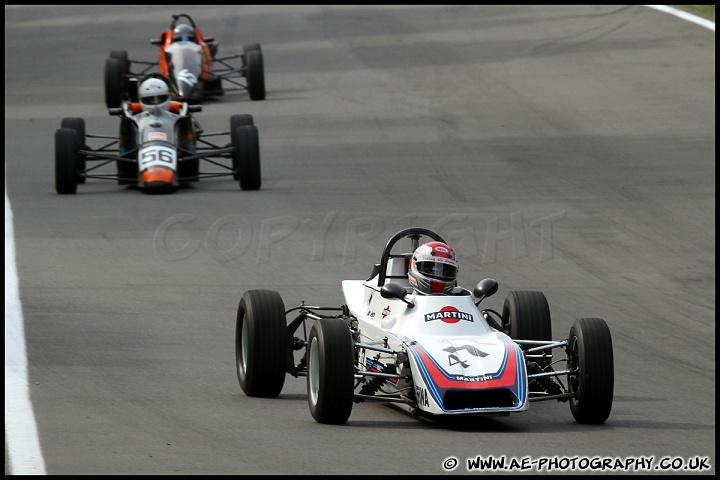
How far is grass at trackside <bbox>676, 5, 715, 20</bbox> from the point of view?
37531mm

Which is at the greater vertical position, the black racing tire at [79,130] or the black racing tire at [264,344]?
the black racing tire at [79,130]

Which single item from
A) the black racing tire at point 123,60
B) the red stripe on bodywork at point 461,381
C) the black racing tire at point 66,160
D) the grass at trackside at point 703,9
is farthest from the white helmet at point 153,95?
the grass at trackside at point 703,9

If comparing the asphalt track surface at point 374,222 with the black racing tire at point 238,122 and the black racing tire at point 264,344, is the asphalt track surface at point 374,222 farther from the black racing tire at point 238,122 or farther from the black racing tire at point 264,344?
the black racing tire at point 238,122

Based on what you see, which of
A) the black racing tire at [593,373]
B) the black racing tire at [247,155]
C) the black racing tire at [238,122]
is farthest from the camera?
the black racing tire at [238,122]

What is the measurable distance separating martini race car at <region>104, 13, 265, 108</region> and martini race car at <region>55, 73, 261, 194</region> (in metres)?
5.79

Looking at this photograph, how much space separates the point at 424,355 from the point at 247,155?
10.9m

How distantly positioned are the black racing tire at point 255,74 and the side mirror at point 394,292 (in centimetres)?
1837

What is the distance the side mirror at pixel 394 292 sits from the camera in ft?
34.3

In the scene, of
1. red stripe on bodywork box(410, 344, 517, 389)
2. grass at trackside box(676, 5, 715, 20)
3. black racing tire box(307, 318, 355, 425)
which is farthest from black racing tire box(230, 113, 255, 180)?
grass at trackside box(676, 5, 715, 20)

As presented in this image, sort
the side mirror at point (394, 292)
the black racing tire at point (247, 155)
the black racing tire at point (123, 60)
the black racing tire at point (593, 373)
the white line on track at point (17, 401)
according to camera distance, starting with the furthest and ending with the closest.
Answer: the black racing tire at point (123, 60)
the black racing tire at point (247, 155)
the side mirror at point (394, 292)
the black racing tire at point (593, 373)
the white line on track at point (17, 401)

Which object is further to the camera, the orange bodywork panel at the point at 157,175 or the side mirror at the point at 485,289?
the orange bodywork panel at the point at 157,175

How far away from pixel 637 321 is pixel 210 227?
634cm

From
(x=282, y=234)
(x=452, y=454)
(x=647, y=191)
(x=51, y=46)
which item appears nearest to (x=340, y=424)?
(x=452, y=454)

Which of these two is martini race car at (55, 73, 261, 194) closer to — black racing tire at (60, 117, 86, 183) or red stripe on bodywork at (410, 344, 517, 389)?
black racing tire at (60, 117, 86, 183)
